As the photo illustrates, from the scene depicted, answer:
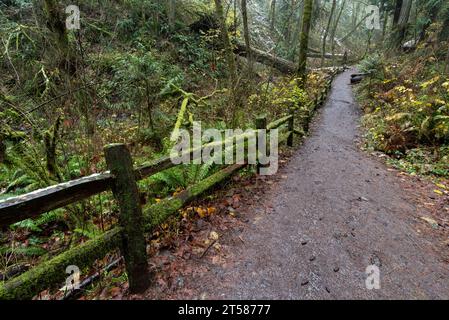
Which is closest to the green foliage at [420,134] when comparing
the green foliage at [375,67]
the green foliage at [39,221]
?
the green foliage at [375,67]

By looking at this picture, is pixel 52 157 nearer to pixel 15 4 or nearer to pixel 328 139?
pixel 328 139

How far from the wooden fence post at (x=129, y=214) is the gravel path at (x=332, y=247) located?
683mm

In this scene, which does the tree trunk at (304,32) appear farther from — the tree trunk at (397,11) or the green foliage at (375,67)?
the tree trunk at (397,11)

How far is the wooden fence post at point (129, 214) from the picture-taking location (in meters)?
2.44

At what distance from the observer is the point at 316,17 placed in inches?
845

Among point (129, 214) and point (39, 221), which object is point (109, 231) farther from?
point (39, 221)

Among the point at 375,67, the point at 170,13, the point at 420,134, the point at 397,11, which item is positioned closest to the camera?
the point at 420,134

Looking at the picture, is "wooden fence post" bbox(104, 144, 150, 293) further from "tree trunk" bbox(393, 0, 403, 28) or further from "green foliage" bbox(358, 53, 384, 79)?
"tree trunk" bbox(393, 0, 403, 28)

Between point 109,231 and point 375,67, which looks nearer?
point 109,231

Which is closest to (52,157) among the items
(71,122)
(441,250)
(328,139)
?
(71,122)

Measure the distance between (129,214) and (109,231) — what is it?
0.24 meters

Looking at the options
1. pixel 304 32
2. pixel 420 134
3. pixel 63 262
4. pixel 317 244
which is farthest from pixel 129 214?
pixel 304 32

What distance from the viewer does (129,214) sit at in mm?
2602

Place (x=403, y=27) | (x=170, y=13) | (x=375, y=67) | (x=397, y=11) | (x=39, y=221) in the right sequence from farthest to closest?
(x=397, y=11), (x=403, y=27), (x=375, y=67), (x=170, y=13), (x=39, y=221)
